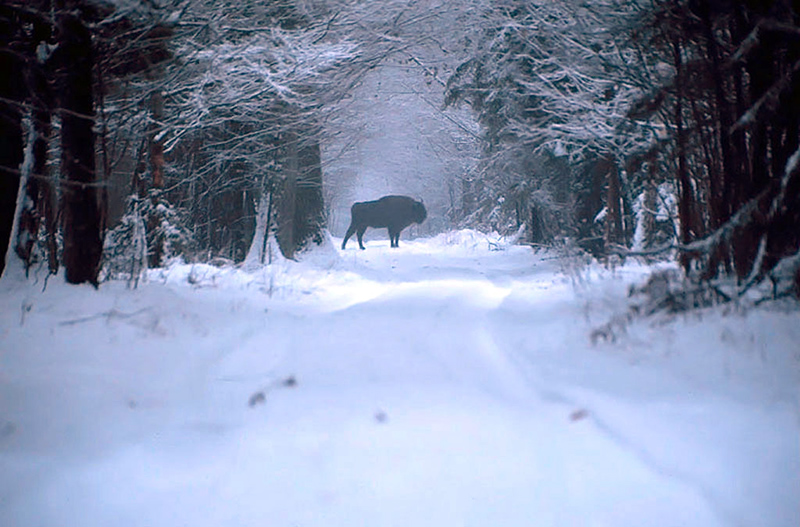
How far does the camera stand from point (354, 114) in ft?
47.6

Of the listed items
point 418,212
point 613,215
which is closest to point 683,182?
point 613,215

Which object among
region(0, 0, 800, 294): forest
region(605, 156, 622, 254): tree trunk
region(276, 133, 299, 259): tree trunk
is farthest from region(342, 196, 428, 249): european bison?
region(605, 156, 622, 254): tree trunk

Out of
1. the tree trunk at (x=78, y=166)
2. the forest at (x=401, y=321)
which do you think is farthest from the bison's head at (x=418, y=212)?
the tree trunk at (x=78, y=166)

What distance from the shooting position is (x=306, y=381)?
3.58 m

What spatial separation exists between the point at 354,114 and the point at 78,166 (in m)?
9.48

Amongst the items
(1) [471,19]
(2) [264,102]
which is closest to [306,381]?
(2) [264,102]

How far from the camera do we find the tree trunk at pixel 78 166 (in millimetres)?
5691

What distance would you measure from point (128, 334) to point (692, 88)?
209 inches

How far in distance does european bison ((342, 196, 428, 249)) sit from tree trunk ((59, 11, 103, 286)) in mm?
19620

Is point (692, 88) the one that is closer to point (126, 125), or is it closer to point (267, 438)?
point (267, 438)

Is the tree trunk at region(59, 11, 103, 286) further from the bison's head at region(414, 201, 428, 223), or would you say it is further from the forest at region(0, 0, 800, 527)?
the bison's head at region(414, 201, 428, 223)

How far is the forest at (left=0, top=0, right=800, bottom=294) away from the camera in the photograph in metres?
4.32

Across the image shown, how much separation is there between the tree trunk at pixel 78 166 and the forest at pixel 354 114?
0.02 m

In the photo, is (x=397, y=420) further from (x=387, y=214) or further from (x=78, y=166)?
(x=387, y=214)
